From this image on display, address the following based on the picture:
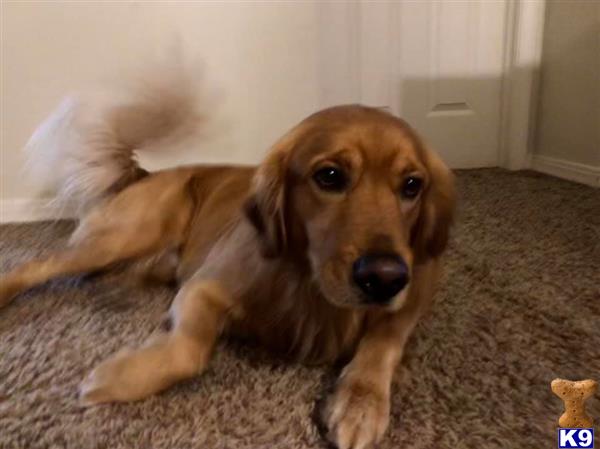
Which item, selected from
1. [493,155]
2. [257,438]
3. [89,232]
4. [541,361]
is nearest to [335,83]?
[493,155]

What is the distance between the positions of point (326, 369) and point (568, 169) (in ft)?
6.30

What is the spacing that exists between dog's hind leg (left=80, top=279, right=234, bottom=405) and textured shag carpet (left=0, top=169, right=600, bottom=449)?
24mm

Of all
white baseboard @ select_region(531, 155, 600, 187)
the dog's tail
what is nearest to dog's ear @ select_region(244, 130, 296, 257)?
the dog's tail

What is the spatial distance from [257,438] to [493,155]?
2338mm

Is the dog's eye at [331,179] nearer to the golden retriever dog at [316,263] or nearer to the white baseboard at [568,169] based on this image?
the golden retriever dog at [316,263]

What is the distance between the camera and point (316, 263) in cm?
105

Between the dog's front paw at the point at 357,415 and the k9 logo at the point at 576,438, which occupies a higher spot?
the k9 logo at the point at 576,438

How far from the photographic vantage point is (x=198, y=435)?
0.89 m

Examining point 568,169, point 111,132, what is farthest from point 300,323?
point 568,169

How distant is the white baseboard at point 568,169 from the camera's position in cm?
247

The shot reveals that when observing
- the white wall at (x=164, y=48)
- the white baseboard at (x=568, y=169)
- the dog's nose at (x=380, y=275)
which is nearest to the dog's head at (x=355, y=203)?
the dog's nose at (x=380, y=275)

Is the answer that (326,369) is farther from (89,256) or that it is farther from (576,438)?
(89,256)

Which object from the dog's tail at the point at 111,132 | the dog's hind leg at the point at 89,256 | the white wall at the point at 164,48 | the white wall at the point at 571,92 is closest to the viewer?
the dog's hind leg at the point at 89,256

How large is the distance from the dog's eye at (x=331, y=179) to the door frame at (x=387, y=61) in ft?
4.84
